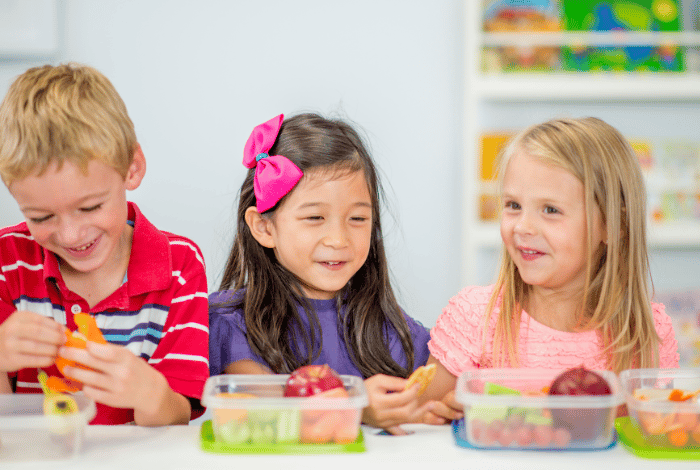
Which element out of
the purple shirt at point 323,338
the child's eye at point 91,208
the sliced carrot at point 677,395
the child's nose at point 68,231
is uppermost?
the child's eye at point 91,208

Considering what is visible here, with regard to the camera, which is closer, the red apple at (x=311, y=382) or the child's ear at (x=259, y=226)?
the red apple at (x=311, y=382)

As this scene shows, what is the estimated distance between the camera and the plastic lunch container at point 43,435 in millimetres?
768

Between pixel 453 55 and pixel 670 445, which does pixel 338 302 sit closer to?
pixel 670 445

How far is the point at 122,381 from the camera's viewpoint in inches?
33.7

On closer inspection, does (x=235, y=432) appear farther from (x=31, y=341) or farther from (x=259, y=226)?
(x=259, y=226)

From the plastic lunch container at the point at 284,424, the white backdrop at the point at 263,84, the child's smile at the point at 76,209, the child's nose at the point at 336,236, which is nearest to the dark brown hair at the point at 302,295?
the child's nose at the point at 336,236

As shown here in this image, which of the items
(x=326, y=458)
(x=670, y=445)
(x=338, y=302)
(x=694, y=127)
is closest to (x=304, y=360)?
(x=338, y=302)

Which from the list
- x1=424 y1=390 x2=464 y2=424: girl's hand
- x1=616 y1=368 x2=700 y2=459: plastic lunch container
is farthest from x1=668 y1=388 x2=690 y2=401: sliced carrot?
x1=424 y1=390 x2=464 y2=424: girl's hand

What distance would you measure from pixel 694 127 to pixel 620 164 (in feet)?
6.09

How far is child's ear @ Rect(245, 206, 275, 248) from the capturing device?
1.36 metres

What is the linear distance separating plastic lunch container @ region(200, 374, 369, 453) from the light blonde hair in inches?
20.1

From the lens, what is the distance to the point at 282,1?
8.97ft

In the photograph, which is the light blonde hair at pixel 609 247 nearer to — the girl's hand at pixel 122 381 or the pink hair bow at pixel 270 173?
the pink hair bow at pixel 270 173

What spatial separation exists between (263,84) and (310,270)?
1622 millimetres
